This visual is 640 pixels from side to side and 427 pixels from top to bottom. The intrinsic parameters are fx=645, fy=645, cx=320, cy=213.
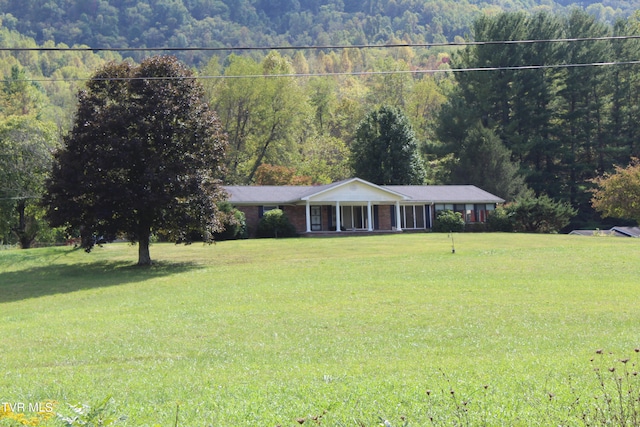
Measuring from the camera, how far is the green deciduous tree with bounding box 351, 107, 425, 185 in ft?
198

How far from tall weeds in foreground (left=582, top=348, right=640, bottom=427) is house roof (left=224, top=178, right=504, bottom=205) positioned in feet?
124

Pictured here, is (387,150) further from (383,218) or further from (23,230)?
(23,230)

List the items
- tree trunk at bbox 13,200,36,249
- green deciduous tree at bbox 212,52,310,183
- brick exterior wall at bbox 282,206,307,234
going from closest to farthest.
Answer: tree trunk at bbox 13,200,36,249 < brick exterior wall at bbox 282,206,307,234 < green deciduous tree at bbox 212,52,310,183

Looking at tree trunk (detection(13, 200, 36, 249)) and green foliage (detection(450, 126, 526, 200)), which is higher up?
green foliage (detection(450, 126, 526, 200))

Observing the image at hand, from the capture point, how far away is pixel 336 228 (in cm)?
4834

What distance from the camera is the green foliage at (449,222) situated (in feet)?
161

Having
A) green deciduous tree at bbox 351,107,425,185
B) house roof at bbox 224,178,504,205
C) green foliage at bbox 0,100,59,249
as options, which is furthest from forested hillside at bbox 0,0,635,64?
green foliage at bbox 0,100,59,249

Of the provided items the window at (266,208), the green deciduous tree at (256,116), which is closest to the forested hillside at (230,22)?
the green deciduous tree at (256,116)

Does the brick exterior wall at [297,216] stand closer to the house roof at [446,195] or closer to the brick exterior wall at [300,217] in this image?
the brick exterior wall at [300,217]

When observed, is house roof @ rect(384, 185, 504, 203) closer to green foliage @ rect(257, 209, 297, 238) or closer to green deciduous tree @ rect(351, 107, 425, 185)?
green deciduous tree @ rect(351, 107, 425, 185)

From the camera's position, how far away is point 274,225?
44.3 m

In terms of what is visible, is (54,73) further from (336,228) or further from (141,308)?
(141,308)

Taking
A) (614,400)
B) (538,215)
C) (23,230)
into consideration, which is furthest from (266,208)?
(614,400)

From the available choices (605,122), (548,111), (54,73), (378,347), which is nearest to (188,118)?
(378,347)
